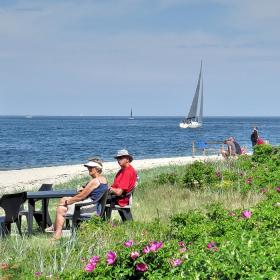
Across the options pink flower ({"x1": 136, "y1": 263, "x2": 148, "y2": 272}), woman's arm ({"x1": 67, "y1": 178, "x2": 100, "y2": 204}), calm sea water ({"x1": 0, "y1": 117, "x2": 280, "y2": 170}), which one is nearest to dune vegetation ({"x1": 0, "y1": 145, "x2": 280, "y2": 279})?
pink flower ({"x1": 136, "y1": 263, "x2": 148, "y2": 272})

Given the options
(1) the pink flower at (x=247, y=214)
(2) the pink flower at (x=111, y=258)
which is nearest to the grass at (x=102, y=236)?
(1) the pink flower at (x=247, y=214)

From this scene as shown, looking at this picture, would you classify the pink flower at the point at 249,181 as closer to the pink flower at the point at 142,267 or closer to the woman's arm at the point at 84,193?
the woman's arm at the point at 84,193

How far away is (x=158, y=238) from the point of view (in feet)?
24.1

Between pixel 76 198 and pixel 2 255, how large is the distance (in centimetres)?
224

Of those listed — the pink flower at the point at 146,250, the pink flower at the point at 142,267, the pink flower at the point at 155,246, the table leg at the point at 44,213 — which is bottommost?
the table leg at the point at 44,213

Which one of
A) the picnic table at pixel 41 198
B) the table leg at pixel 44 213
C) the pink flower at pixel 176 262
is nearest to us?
the pink flower at pixel 176 262

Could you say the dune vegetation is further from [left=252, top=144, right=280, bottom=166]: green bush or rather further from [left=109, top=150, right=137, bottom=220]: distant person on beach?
[left=252, top=144, right=280, bottom=166]: green bush

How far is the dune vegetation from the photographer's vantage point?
15.0 feet

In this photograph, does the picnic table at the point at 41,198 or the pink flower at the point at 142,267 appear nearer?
the pink flower at the point at 142,267

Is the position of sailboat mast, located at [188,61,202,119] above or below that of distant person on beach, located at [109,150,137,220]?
above

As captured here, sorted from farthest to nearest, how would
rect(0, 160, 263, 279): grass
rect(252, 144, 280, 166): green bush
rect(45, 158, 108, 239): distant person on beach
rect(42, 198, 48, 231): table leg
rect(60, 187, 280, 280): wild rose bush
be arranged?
rect(252, 144, 280, 166): green bush → rect(42, 198, 48, 231): table leg → rect(45, 158, 108, 239): distant person on beach → rect(0, 160, 263, 279): grass → rect(60, 187, 280, 280): wild rose bush

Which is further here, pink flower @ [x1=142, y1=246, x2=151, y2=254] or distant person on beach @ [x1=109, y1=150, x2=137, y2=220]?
distant person on beach @ [x1=109, y1=150, x2=137, y2=220]

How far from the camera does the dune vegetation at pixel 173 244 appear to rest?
4.56m

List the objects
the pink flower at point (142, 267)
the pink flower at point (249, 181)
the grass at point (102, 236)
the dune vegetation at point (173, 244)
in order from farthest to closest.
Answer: the pink flower at point (249, 181)
the grass at point (102, 236)
the pink flower at point (142, 267)
the dune vegetation at point (173, 244)
